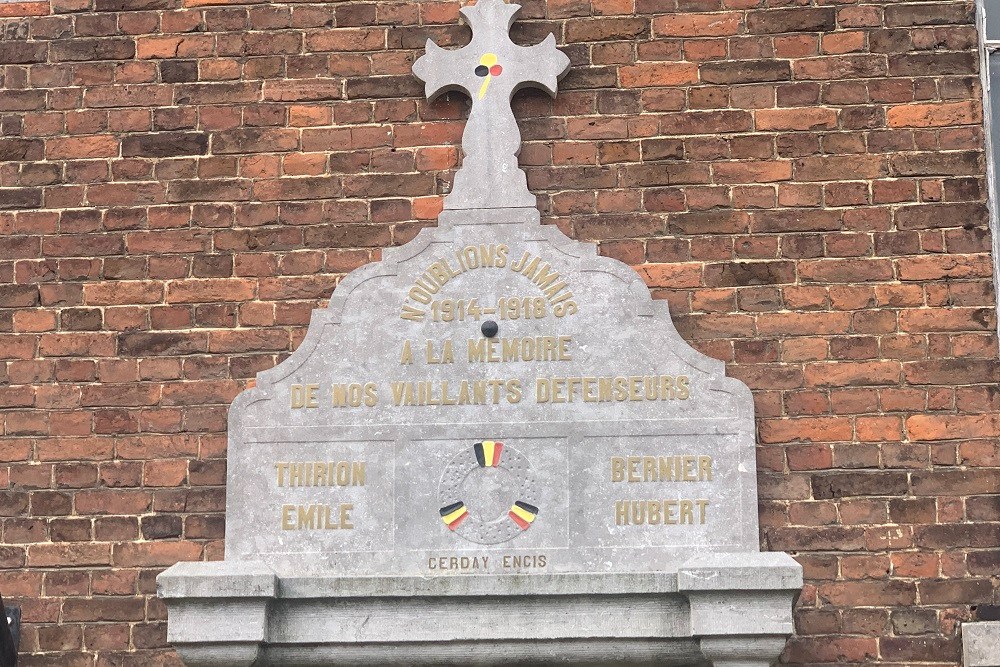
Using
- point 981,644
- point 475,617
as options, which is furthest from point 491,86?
point 981,644

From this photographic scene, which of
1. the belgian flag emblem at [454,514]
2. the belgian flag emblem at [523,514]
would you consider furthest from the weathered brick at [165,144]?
the belgian flag emblem at [523,514]

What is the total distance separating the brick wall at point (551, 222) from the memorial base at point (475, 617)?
1.39 feet

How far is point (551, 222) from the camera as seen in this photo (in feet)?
19.5

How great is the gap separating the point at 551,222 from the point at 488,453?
94 cm

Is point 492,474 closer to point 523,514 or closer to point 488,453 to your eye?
point 488,453

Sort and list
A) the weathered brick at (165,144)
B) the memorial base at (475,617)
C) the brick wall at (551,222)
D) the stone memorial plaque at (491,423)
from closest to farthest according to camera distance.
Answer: the memorial base at (475,617)
the stone memorial plaque at (491,423)
the brick wall at (551,222)
the weathered brick at (165,144)

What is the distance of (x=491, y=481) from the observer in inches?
220

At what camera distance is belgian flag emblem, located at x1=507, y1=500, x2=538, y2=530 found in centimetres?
554

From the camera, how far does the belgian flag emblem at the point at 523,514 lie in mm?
5535

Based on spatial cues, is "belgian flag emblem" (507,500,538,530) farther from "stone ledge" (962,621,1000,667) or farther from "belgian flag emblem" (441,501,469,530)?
"stone ledge" (962,621,1000,667)

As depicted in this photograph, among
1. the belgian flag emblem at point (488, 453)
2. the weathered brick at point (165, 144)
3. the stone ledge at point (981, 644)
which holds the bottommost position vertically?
the stone ledge at point (981, 644)

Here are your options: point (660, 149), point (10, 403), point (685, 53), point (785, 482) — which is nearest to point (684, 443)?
point (785, 482)

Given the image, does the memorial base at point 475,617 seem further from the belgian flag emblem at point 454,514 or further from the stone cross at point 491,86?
the stone cross at point 491,86

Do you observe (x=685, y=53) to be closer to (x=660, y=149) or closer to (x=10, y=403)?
(x=660, y=149)
